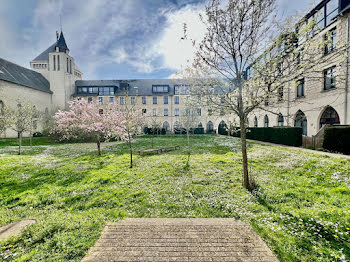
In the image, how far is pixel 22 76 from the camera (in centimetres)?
3272

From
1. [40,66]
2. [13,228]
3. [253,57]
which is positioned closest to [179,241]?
[13,228]

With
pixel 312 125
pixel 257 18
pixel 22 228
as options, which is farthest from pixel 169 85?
pixel 22 228

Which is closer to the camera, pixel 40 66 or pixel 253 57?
pixel 253 57

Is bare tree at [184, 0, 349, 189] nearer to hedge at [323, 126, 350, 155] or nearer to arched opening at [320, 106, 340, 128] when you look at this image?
hedge at [323, 126, 350, 155]

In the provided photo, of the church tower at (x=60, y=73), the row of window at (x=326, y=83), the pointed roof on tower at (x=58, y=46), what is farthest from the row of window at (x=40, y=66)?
the row of window at (x=326, y=83)

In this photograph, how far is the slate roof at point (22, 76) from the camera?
29094mm

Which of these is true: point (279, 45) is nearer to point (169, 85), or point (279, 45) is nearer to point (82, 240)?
point (82, 240)

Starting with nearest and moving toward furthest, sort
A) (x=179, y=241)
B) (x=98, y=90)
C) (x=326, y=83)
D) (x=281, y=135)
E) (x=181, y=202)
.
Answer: (x=179, y=241) → (x=181, y=202) → (x=326, y=83) → (x=281, y=135) → (x=98, y=90)

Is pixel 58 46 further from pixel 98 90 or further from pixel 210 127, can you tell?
pixel 210 127

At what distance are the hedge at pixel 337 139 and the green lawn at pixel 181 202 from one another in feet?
10.9

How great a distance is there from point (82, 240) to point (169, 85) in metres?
42.6

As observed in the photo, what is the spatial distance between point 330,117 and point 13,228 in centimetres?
2113

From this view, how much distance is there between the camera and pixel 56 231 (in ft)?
11.4

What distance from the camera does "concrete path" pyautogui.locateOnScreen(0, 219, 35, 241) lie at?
3365 mm
